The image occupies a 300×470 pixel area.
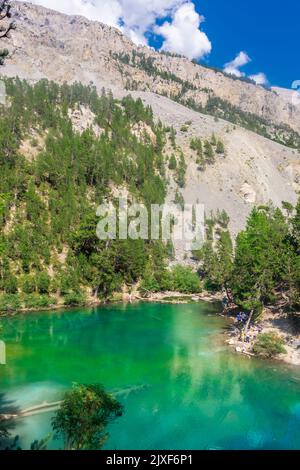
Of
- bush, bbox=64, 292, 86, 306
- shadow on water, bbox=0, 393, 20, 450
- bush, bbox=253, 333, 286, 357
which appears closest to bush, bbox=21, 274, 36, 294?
bush, bbox=64, 292, 86, 306

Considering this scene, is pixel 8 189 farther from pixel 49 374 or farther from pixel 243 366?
pixel 243 366

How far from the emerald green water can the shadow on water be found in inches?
23.5

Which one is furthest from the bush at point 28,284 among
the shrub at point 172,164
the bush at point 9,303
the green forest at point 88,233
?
the shrub at point 172,164

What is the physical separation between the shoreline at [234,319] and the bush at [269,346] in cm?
43

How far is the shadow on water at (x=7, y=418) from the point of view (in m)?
22.4

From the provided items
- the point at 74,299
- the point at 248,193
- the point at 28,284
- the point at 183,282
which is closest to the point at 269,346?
the point at 74,299

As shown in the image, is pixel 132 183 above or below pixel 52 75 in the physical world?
below

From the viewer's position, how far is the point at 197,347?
43594 millimetres

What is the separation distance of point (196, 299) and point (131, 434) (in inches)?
1832

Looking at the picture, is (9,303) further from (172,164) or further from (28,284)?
(172,164)

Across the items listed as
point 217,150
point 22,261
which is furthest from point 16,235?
point 217,150

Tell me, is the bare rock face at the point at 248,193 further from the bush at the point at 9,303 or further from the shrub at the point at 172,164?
the bush at the point at 9,303

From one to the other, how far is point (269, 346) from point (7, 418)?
2589cm

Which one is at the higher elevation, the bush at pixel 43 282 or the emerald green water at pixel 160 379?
the bush at pixel 43 282
